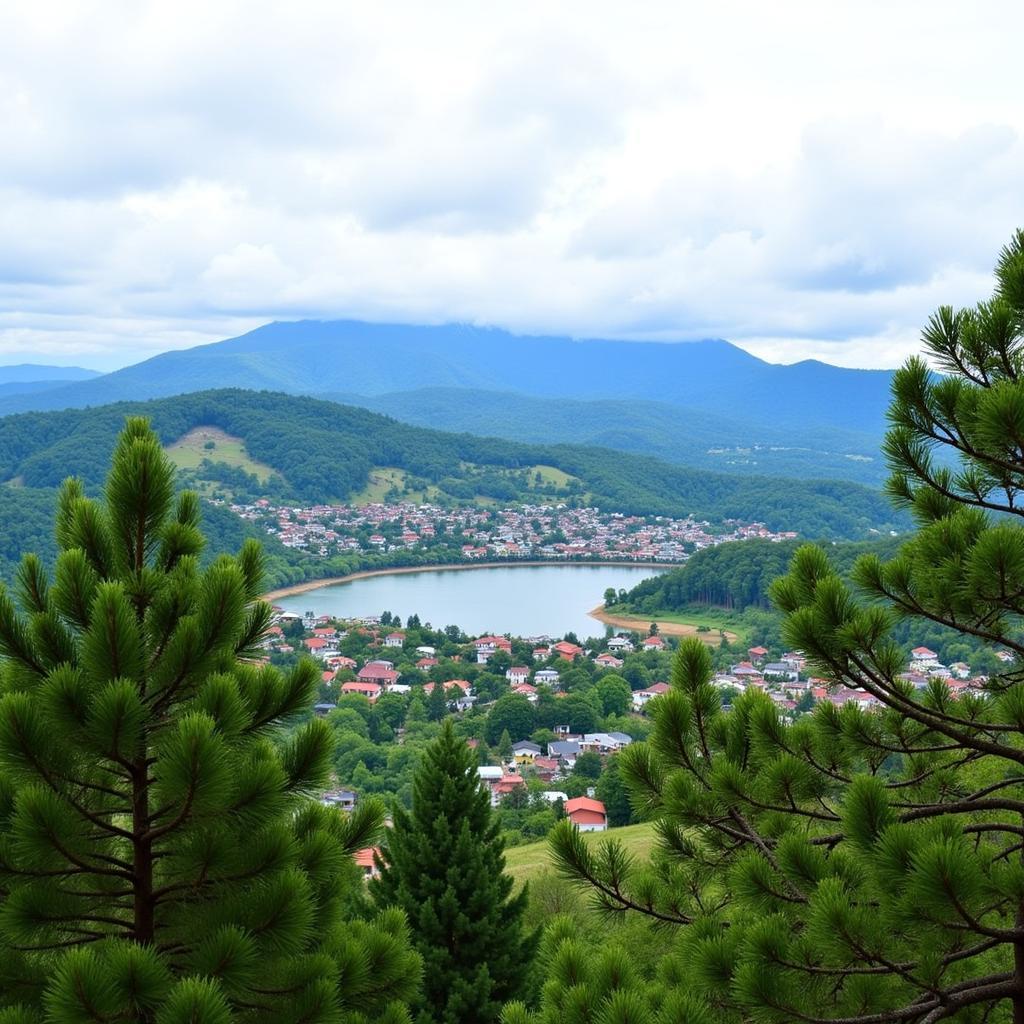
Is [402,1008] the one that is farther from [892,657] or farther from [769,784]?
[892,657]

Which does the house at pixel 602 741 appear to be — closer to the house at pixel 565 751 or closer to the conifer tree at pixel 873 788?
Answer: the house at pixel 565 751

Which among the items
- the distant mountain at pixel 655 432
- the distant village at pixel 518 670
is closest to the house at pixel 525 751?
the distant village at pixel 518 670

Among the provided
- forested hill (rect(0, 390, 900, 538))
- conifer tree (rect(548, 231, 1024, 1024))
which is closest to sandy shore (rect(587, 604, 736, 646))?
forested hill (rect(0, 390, 900, 538))

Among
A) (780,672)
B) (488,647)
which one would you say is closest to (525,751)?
(488,647)

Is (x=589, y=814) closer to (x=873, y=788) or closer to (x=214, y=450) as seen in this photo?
(x=873, y=788)

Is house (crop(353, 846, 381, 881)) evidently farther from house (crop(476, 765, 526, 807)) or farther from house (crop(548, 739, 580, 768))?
house (crop(548, 739, 580, 768))

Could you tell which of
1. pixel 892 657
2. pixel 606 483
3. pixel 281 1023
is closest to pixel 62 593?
pixel 281 1023
